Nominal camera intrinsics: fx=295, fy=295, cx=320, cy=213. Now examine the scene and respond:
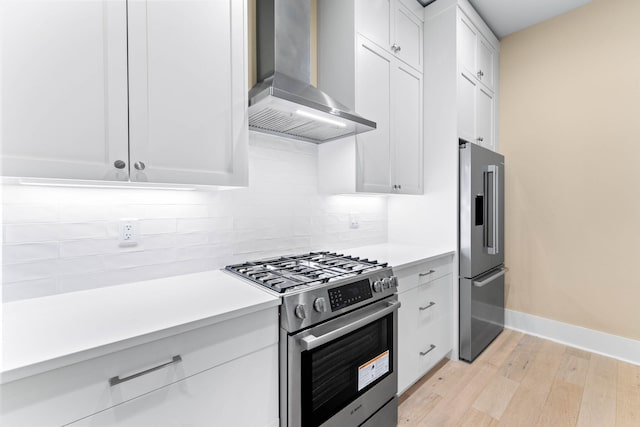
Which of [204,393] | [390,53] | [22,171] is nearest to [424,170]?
[390,53]

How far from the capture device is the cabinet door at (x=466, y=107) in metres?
2.44

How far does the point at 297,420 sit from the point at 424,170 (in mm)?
2109

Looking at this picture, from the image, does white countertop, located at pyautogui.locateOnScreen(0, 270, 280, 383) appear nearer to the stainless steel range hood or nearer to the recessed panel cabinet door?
the stainless steel range hood

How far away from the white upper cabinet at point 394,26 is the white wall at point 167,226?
925mm

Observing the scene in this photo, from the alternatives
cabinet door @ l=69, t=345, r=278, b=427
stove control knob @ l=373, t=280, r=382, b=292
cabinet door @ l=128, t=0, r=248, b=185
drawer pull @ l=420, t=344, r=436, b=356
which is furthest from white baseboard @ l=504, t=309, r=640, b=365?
cabinet door @ l=128, t=0, r=248, b=185

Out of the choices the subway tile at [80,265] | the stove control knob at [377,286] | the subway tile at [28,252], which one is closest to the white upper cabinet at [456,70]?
the stove control knob at [377,286]

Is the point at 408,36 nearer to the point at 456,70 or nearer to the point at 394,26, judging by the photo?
the point at 394,26

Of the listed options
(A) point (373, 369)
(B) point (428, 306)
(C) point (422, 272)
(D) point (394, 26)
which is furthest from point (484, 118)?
(A) point (373, 369)

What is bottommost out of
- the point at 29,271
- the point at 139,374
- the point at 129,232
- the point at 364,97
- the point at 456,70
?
the point at 139,374

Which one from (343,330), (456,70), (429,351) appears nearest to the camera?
(343,330)

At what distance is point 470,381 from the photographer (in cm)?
213

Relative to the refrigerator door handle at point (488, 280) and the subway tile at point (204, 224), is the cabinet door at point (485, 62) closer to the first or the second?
the refrigerator door handle at point (488, 280)

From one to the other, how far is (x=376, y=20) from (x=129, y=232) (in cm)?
212

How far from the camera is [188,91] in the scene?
125 centimetres
